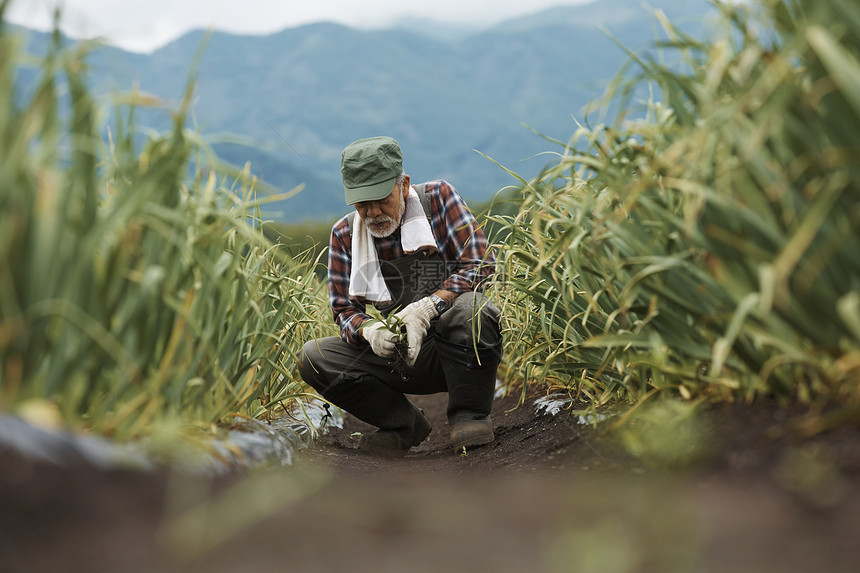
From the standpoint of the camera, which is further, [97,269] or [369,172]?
[369,172]

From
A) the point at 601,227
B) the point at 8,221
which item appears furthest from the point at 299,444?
the point at 8,221

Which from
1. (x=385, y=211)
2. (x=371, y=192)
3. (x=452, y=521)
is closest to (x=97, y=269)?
(x=452, y=521)

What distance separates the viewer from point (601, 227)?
1.70m

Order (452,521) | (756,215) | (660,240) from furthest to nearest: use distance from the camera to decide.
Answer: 1. (660,240)
2. (756,215)
3. (452,521)

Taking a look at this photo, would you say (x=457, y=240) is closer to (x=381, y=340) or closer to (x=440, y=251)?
(x=440, y=251)

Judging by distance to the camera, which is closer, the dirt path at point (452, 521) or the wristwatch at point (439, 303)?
the dirt path at point (452, 521)

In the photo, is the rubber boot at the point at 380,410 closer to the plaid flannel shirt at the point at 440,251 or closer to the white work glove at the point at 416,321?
the plaid flannel shirt at the point at 440,251

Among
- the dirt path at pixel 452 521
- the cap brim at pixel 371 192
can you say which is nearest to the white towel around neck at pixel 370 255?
the cap brim at pixel 371 192

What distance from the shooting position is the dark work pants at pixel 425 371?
2834 mm

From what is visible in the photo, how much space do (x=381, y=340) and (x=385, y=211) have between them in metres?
0.53

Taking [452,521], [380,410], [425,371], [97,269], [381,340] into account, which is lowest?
[380,410]

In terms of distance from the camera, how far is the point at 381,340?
2.78 metres

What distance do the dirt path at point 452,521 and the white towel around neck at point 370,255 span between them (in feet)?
5.90

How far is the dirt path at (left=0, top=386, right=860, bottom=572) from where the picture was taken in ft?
2.85
